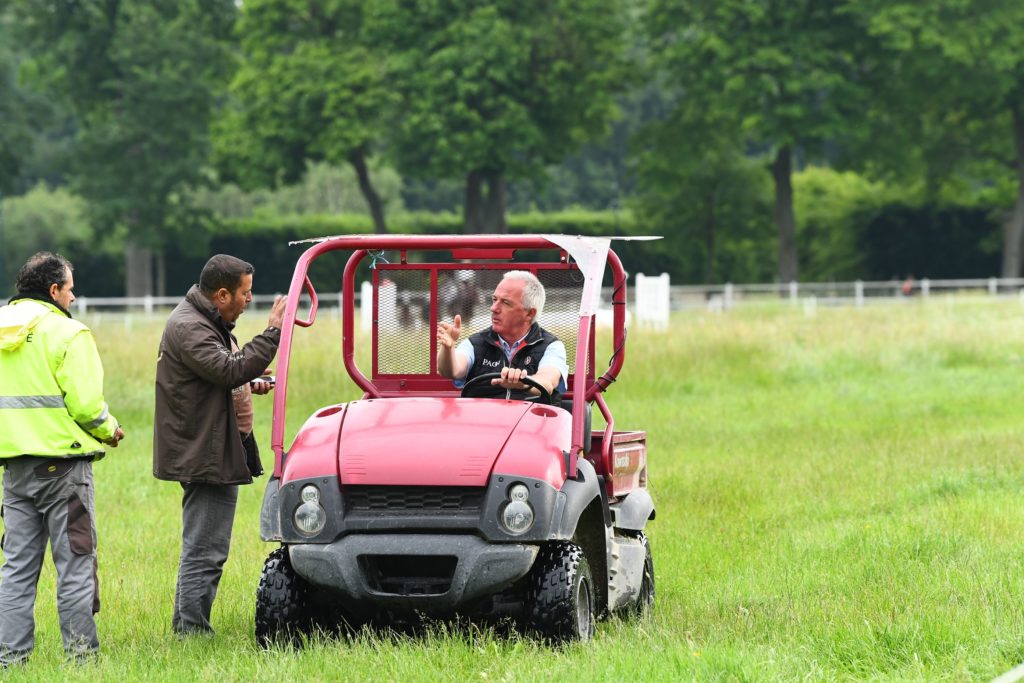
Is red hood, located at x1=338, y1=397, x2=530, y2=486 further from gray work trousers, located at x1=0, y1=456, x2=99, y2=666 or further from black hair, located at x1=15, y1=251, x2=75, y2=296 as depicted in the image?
black hair, located at x1=15, y1=251, x2=75, y2=296

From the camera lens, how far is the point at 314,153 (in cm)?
5753

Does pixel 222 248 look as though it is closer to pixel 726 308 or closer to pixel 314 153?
pixel 314 153

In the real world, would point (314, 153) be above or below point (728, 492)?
above

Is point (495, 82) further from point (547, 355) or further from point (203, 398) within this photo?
point (203, 398)

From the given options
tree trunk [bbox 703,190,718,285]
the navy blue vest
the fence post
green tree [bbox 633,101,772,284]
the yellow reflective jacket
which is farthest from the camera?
tree trunk [bbox 703,190,718,285]

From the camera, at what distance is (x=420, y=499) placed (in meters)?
7.27

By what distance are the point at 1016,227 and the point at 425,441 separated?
2173 inches

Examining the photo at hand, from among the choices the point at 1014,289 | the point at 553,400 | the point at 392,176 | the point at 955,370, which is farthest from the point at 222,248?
the point at 553,400

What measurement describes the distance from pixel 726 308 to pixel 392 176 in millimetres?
39739

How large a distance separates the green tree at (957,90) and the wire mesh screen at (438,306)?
1874 inches

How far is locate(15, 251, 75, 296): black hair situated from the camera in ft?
24.6

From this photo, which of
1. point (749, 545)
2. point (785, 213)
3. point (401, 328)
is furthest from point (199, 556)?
point (785, 213)

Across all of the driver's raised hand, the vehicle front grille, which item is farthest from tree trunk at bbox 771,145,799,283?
the vehicle front grille

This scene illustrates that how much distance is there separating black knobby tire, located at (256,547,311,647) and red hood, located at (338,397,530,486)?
57 centimetres
